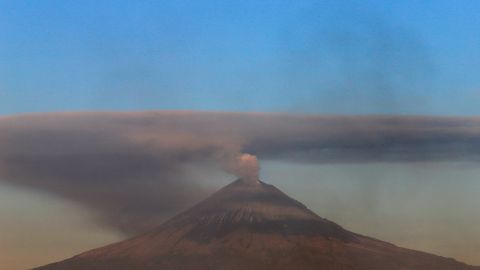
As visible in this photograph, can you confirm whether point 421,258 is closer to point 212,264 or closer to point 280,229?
point 280,229

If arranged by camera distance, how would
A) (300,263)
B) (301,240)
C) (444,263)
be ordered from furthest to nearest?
(301,240)
(300,263)
(444,263)

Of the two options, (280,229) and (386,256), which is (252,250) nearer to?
(280,229)

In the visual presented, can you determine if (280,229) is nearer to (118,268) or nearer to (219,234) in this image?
(219,234)

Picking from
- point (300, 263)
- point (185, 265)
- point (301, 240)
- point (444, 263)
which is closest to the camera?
point (444, 263)

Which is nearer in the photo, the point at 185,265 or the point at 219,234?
the point at 185,265

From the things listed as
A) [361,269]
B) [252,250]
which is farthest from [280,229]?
[361,269]

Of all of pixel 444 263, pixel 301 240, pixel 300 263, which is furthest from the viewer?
pixel 301 240

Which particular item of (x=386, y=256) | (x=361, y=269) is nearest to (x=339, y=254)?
(x=361, y=269)

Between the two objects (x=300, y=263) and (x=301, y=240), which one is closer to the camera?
(x=300, y=263)

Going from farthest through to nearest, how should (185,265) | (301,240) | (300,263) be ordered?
(301,240) < (300,263) < (185,265)
